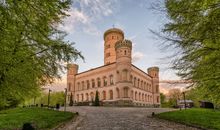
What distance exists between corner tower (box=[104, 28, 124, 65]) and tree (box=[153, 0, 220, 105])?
61727mm

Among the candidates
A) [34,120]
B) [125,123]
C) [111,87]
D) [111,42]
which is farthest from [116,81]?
[34,120]

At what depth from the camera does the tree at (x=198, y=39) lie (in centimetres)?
550

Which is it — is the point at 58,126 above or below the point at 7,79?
below

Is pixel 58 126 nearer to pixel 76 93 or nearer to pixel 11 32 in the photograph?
pixel 11 32

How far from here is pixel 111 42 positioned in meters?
70.0

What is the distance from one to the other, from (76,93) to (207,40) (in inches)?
2486

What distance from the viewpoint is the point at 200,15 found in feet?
19.7

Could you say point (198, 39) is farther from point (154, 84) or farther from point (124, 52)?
point (154, 84)

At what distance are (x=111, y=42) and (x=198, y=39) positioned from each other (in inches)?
2529

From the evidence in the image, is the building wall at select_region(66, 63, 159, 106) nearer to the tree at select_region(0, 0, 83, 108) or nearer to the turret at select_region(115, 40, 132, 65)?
the turret at select_region(115, 40, 132, 65)

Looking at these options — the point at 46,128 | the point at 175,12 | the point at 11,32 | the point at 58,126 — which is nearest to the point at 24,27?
the point at 11,32

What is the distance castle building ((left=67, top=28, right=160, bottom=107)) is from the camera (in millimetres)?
52000

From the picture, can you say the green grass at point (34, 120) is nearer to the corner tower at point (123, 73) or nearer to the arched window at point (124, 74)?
the corner tower at point (123, 73)

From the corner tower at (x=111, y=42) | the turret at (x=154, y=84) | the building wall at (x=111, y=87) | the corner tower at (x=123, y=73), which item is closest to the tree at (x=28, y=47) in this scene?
the corner tower at (x=123, y=73)
